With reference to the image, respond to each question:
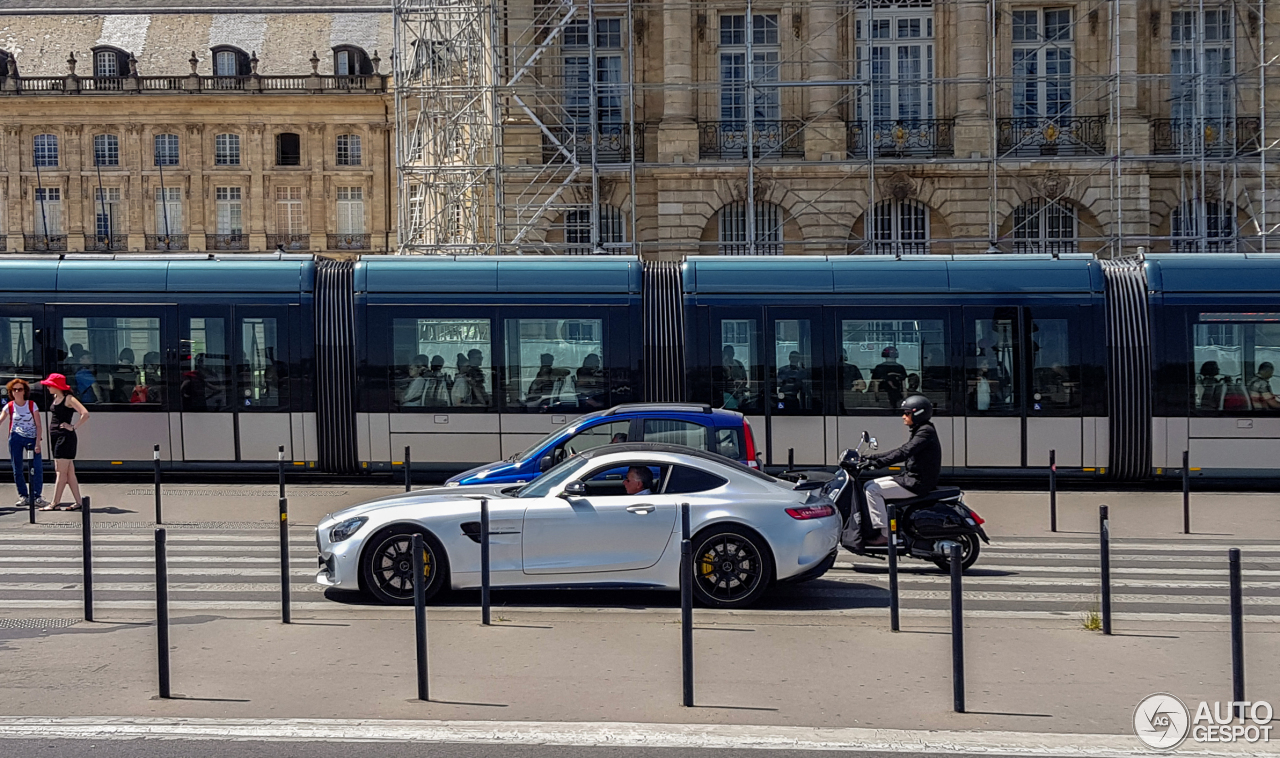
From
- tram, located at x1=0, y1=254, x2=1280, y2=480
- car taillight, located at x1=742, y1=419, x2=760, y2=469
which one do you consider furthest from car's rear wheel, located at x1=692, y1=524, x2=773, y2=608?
tram, located at x1=0, y1=254, x2=1280, y2=480

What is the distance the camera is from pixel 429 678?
9.00 m

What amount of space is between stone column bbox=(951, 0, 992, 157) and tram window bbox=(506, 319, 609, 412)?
17059mm

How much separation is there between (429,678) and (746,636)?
2.48m

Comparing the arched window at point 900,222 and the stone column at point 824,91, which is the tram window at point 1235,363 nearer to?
the arched window at point 900,222

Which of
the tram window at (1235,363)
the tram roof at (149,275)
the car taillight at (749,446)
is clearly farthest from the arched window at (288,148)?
the car taillight at (749,446)

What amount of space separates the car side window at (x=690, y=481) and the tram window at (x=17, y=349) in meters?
13.3

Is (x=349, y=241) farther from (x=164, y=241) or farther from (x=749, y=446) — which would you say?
(x=749, y=446)

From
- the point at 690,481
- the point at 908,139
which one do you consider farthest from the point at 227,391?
the point at 908,139

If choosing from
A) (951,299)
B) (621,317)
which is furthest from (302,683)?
(951,299)

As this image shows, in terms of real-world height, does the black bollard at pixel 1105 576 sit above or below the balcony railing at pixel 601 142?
below

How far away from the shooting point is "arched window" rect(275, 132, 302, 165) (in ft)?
248

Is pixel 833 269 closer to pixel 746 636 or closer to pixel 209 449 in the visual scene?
pixel 209 449

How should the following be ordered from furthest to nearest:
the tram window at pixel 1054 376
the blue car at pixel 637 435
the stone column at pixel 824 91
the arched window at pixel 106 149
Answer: the arched window at pixel 106 149
the stone column at pixel 824 91
the tram window at pixel 1054 376
the blue car at pixel 637 435

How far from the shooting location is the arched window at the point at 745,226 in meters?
35.5
